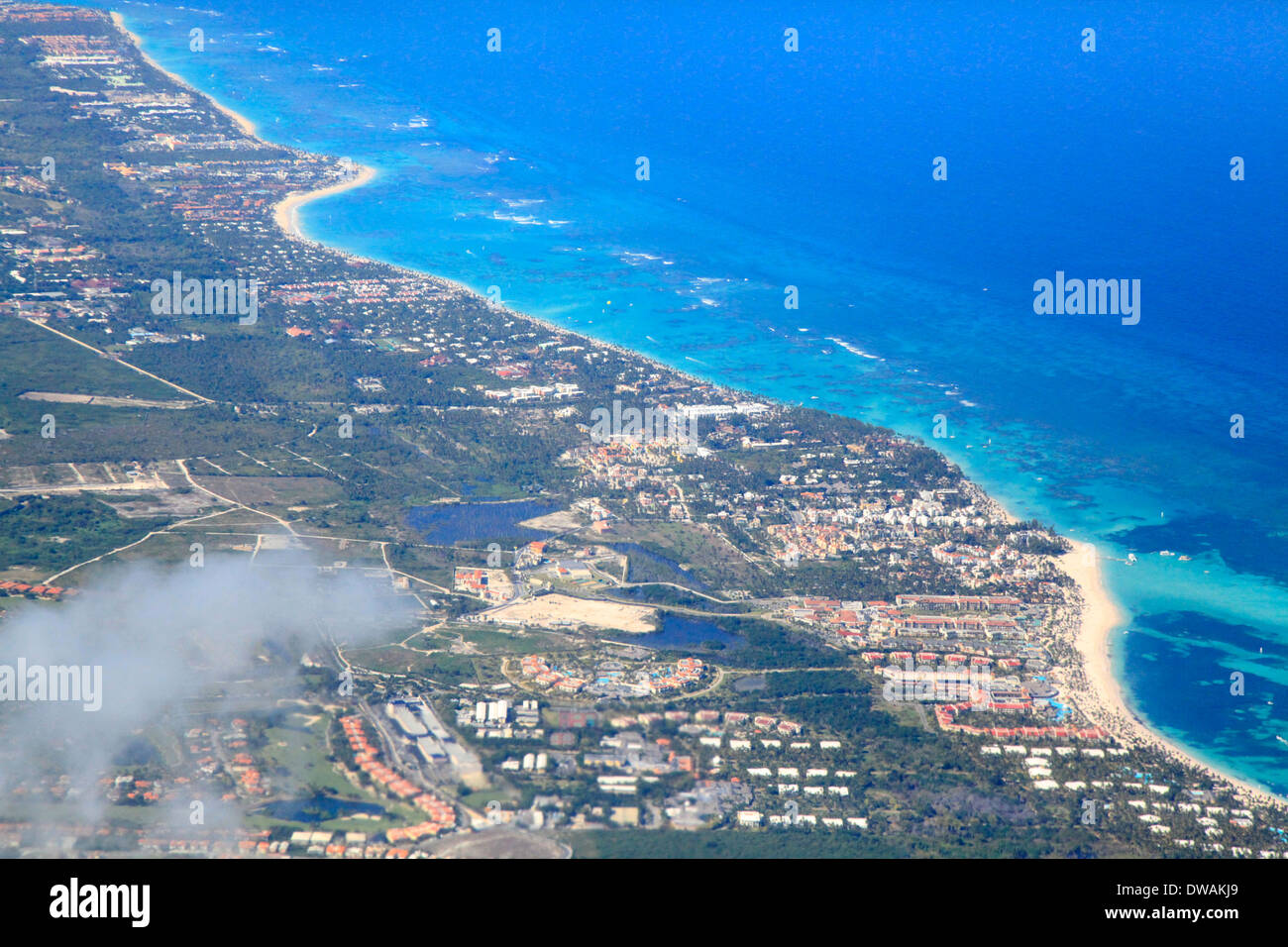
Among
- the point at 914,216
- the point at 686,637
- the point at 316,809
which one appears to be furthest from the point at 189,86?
the point at 316,809

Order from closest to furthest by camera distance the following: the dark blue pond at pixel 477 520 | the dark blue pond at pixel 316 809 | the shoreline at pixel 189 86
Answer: the dark blue pond at pixel 316 809, the dark blue pond at pixel 477 520, the shoreline at pixel 189 86

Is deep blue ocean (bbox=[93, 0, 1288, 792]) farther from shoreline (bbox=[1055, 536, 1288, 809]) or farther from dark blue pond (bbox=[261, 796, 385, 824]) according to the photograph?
dark blue pond (bbox=[261, 796, 385, 824])

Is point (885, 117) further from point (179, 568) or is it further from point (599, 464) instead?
point (179, 568)

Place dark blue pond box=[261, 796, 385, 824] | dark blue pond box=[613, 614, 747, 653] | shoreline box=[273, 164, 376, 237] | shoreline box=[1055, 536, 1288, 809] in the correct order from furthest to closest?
shoreline box=[273, 164, 376, 237]
dark blue pond box=[613, 614, 747, 653]
shoreline box=[1055, 536, 1288, 809]
dark blue pond box=[261, 796, 385, 824]

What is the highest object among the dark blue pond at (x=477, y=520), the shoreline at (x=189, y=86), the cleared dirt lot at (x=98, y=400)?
the shoreline at (x=189, y=86)

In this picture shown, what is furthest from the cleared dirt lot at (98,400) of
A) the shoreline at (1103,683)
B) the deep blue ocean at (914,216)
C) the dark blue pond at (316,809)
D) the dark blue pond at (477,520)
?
the shoreline at (1103,683)

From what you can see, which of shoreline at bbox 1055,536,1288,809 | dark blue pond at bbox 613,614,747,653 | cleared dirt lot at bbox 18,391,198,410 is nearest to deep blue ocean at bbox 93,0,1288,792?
shoreline at bbox 1055,536,1288,809

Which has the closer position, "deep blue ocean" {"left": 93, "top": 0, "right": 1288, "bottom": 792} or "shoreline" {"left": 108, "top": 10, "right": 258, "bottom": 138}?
"deep blue ocean" {"left": 93, "top": 0, "right": 1288, "bottom": 792}

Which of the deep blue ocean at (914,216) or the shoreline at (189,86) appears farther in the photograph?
the shoreline at (189,86)

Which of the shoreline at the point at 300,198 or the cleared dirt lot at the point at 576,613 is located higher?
the shoreline at the point at 300,198

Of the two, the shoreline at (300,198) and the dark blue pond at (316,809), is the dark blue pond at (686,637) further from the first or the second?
the shoreline at (300,198)
